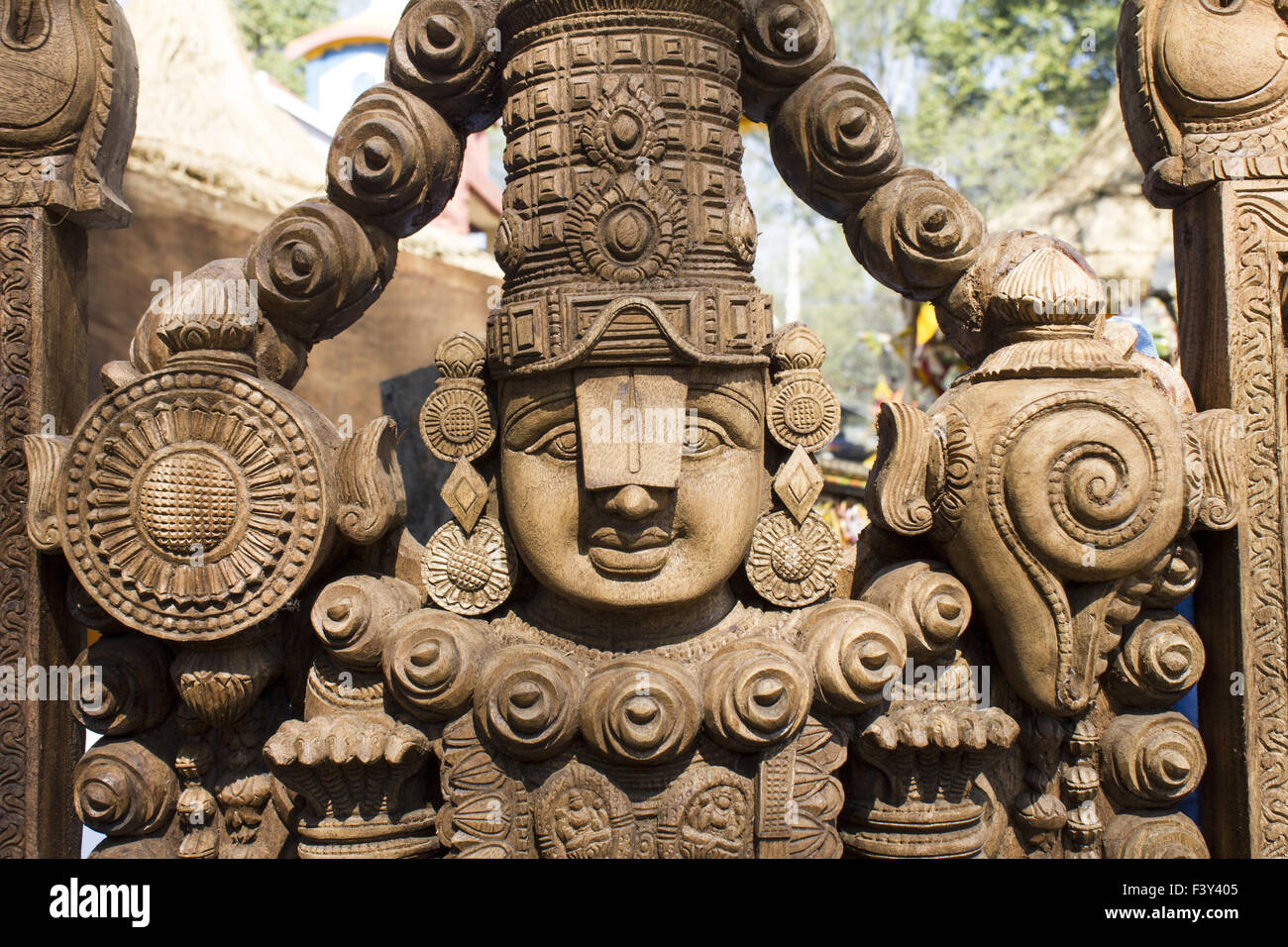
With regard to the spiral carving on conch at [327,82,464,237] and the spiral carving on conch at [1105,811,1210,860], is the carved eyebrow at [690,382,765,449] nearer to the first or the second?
the spiral carving on conch at [327,82,464,237]

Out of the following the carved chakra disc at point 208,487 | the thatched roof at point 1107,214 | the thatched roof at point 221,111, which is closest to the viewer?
the carved chakra disc at point 208,487

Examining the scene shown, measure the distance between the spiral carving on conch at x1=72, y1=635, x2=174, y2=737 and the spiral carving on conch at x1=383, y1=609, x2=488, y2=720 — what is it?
767mm

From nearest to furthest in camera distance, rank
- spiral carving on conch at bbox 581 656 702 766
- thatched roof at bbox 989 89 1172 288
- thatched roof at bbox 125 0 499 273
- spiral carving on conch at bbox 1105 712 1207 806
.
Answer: spiral carving on conch at bbox 581 656 702 766, spiral carving on conch at bbox 1105 712 1207 806, thatched roof at bbox 125 0 499 273, thatched roof at bbox 989 89 1172 288

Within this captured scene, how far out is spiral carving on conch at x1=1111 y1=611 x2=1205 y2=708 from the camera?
3216mm

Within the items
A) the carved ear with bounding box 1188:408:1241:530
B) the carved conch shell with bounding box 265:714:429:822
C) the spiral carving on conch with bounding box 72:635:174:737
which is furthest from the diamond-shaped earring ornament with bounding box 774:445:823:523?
the spiral carving on conch with bounding box 72:635:174:737

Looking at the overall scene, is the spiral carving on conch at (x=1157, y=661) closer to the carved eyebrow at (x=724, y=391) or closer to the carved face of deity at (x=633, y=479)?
the carved face of deity at (x=633, y=479)

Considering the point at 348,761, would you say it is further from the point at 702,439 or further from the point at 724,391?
the point at 724,391

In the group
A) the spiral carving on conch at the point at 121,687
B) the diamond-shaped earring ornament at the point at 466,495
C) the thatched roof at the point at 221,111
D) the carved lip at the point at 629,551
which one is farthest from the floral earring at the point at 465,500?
the thatched roof at the point at 221,111

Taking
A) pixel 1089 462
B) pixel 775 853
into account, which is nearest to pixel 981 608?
pixel 1089 462

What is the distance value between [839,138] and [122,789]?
9.44 feet

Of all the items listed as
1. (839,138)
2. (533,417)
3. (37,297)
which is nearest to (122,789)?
(37,297)

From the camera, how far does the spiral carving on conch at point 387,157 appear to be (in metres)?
3.20

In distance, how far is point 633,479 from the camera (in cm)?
294

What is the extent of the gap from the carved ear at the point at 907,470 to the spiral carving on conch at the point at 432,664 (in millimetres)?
1266
